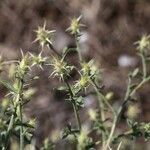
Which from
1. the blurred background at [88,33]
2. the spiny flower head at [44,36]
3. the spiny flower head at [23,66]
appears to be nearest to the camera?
the spiny flower head at [23,66]

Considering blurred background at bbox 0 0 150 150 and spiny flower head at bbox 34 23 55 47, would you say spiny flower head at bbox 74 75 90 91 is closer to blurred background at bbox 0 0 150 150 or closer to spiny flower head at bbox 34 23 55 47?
spiny flower head at bbox 34 23 55 47

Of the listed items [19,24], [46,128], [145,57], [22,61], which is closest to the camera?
[22,61]

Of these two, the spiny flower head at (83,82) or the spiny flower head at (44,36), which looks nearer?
the spiny flower head at (83,82)

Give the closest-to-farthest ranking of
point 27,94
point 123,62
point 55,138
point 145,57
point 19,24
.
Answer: point 27,94 → point 55,138 → point 145,57 → point 123,62 → point 19,24

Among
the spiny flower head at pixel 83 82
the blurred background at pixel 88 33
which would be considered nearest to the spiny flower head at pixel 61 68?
the spiny flower head at pixel 83 82

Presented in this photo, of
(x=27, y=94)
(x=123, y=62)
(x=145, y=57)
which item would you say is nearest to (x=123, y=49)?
(x=123, y=62)

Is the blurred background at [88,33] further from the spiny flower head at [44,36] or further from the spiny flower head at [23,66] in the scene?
the spiny flower head at [23,66]

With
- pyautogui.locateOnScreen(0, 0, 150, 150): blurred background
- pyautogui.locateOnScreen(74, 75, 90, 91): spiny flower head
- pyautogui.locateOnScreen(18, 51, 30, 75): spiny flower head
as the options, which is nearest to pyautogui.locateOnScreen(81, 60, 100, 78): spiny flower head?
pyautogui.locateOnScreen(74, 75, 90, 91): spiny flower head

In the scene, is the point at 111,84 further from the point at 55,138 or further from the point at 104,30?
the point at 55,138
